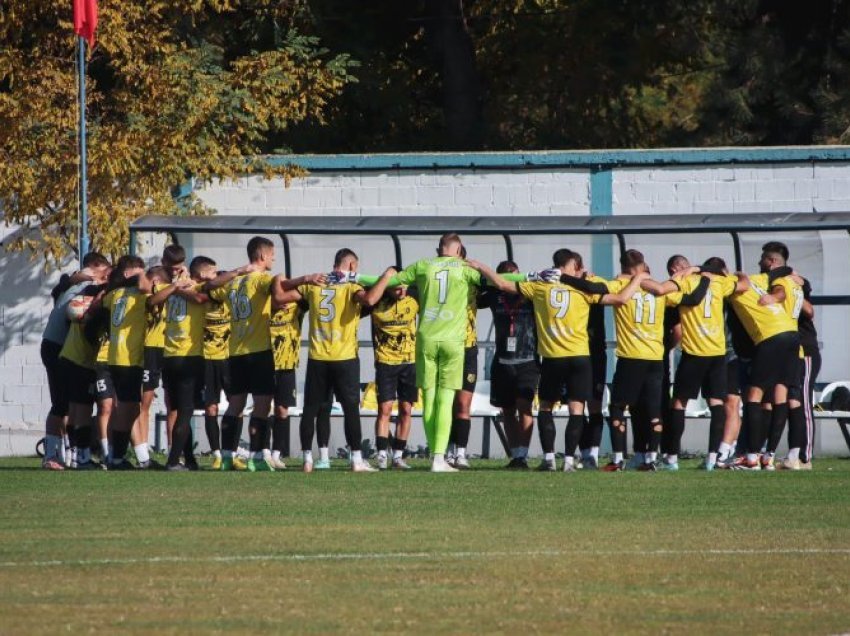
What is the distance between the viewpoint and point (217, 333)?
50.4 feet

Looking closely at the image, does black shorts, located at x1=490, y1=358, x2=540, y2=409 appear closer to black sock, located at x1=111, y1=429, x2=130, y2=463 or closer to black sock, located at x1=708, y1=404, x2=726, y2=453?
black sock, located at x1=708, y1=404, x2=726, y2=453

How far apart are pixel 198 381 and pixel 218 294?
784mm

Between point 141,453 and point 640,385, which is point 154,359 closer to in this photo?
point 141,453

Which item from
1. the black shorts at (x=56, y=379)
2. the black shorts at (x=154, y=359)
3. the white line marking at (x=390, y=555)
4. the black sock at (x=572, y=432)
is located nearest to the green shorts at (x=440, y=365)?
the black sock at (x=572, y=432)

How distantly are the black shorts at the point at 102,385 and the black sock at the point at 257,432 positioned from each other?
1.47m

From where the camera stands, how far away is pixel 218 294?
1501 centimetres

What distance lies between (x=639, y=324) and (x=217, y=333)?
3.74 meters

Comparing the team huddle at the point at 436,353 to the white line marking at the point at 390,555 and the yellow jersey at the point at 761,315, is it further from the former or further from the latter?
the white line marking at the point at 390,555

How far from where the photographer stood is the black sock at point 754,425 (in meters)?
14.9

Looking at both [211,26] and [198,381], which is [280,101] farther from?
[198,381]

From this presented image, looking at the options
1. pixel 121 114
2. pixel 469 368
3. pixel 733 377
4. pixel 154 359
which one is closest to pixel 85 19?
pixel 121 114

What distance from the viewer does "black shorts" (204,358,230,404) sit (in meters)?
15.4

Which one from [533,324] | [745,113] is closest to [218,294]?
[533,324]

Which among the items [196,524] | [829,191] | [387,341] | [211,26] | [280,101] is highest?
[211,26]
